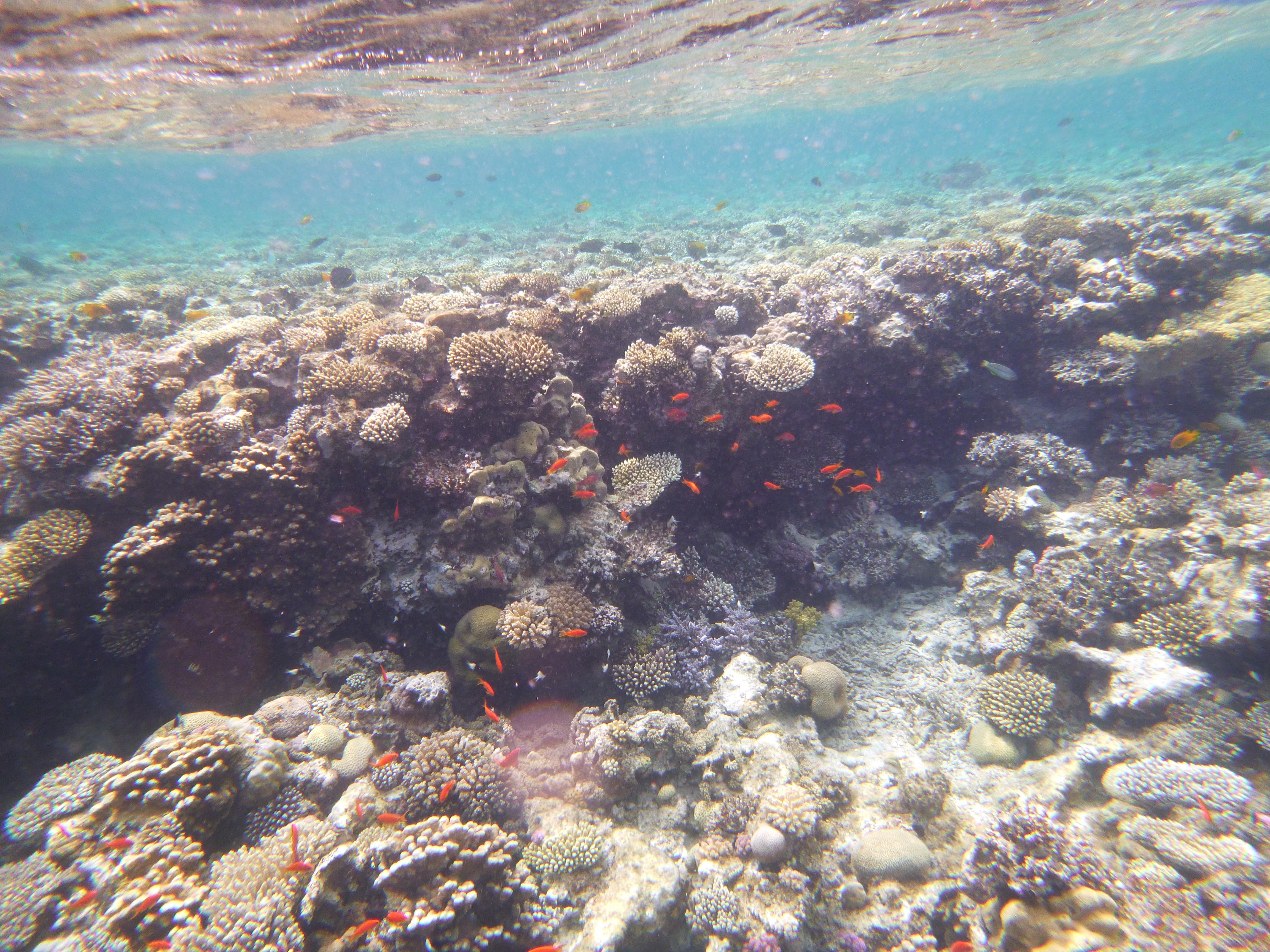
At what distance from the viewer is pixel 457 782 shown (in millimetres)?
4691

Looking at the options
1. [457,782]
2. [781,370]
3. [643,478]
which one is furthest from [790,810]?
[781,370]

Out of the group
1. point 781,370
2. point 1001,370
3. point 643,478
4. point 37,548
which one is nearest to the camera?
point 37,548

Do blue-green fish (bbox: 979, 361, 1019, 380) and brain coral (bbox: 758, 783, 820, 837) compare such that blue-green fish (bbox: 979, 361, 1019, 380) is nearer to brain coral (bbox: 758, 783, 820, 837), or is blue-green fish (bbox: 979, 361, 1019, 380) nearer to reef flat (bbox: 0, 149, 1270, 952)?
reef flat (bbox: 0, 149, 1270, 952)

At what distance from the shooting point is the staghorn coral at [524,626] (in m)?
5.45

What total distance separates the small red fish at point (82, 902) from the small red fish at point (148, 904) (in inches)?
14.2

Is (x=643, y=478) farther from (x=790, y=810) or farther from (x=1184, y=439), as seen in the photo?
(x=1184, y=439)

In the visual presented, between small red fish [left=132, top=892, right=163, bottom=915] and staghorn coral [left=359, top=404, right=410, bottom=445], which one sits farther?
staghorn coral [left=359, top=404, right=410, bottom=445]

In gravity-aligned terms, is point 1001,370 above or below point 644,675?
above

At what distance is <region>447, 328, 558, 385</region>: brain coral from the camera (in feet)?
19.7

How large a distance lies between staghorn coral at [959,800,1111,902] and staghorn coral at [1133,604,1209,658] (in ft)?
8.76

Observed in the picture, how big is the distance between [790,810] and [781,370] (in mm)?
5158

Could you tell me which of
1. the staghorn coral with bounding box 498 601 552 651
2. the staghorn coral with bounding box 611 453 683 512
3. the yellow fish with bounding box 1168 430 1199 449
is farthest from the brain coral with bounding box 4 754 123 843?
the yellow fish with bounding box 1168 430 1199 449

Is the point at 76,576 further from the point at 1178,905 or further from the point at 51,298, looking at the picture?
the point at 51,298

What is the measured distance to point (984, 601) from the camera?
7.35m
